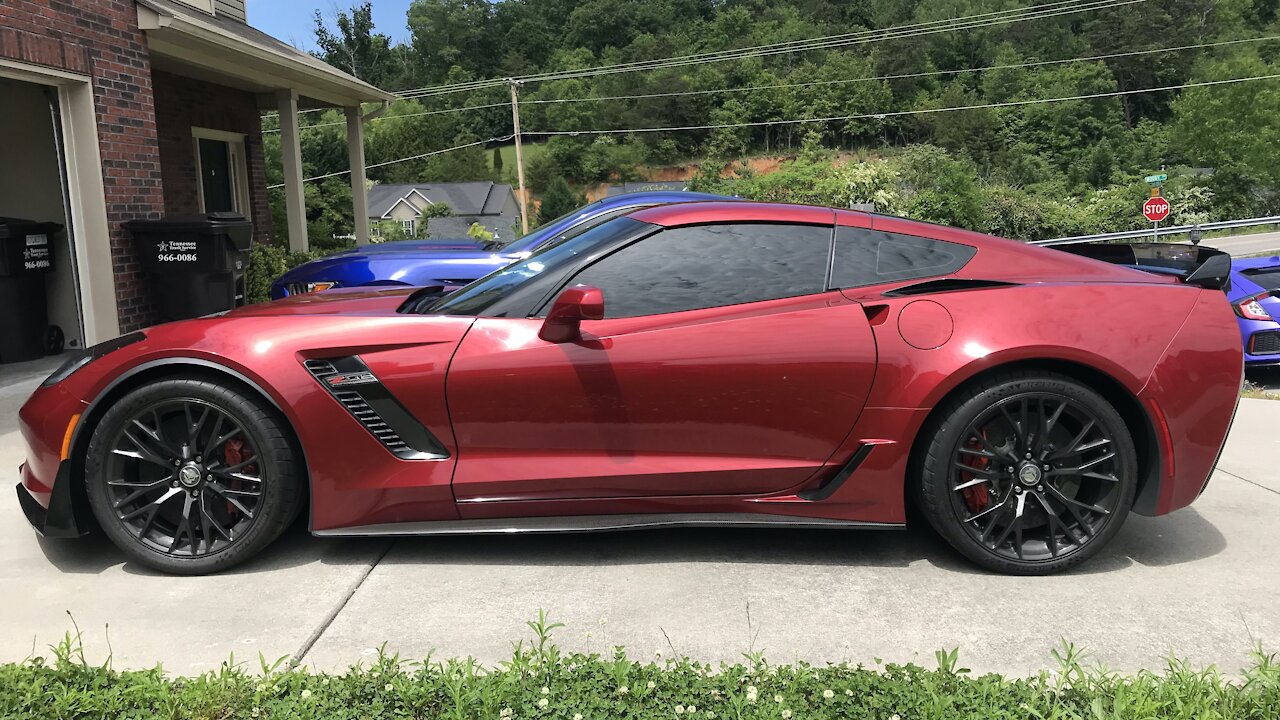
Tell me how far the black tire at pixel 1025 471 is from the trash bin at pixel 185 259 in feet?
21.9

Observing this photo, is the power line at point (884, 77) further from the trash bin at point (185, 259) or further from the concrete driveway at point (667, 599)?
the concrete driveway at point (667, 599)

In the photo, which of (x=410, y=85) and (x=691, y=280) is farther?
(x=410, y=85)

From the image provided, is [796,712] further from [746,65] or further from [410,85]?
[410,85]

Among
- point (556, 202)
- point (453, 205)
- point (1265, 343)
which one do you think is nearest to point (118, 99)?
point (1265, 343)

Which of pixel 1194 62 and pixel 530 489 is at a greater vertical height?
pixel 1194 62

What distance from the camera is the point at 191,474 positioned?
10.4 ft

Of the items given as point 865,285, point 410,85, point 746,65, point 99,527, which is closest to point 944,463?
point 865,285

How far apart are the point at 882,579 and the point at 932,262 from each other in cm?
122

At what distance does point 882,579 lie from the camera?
3.26 metres

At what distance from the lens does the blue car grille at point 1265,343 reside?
8258mm

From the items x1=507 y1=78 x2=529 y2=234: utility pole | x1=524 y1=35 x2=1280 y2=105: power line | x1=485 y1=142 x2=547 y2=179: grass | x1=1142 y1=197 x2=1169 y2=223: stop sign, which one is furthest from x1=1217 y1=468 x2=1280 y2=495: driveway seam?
x1=485 y1=142 x2=547 y2=179: grass

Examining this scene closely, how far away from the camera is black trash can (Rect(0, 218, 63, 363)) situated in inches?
287

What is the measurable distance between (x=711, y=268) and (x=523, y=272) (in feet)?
2.48

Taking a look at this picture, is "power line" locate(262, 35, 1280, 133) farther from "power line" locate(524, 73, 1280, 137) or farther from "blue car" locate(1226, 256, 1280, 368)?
"blue car" locate(1226, 256, 1280, 368)
